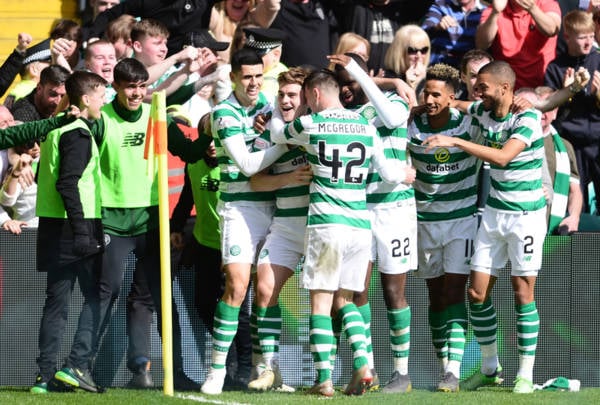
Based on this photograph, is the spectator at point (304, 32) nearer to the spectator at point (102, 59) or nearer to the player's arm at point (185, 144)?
the spectator at point (102, 59)

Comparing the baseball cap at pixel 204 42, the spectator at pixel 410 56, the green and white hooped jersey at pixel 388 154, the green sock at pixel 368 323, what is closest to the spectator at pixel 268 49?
the baseball cap at pixel 204 42

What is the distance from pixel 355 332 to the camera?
923 cm

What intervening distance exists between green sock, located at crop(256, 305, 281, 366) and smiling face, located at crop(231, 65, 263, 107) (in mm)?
1530

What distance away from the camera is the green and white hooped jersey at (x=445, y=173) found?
9.86 metres

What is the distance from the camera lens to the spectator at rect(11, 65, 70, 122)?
11.1m

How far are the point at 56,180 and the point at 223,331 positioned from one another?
1.62 meters

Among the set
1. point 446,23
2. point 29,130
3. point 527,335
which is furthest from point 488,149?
point 446,23

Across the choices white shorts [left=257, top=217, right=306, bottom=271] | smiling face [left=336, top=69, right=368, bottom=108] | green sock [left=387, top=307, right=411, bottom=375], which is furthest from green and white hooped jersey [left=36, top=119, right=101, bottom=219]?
green sock [left=387, top=307, right=411, bottom=375]

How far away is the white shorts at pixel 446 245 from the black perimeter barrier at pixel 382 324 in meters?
0.42

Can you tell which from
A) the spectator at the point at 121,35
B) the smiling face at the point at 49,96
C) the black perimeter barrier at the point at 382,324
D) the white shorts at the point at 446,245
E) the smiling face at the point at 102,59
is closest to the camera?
the white shorts at the point at 446,245

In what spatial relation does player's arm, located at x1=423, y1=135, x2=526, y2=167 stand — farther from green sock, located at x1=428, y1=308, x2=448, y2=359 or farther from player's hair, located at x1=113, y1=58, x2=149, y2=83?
player's hair, located at x1=113, y1=58, x2=149, y2=83

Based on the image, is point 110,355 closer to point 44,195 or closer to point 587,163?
point 44,195

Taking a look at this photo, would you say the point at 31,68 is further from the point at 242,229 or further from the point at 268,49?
the point at 242,229

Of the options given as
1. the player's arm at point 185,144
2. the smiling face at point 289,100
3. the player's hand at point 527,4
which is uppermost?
the player's hand at point 527,4
